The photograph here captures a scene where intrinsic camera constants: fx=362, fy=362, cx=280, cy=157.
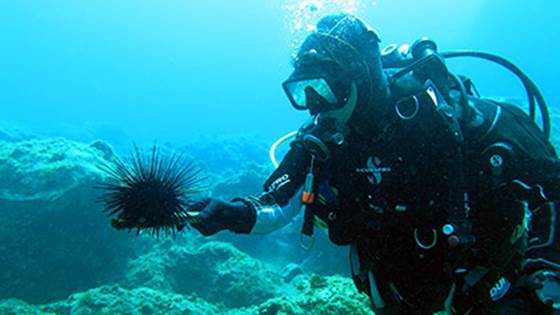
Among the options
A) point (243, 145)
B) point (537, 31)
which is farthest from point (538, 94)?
point (537, 31)

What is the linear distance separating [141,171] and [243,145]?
2618 cm

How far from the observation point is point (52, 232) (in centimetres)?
809

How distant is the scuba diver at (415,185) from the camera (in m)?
2.24

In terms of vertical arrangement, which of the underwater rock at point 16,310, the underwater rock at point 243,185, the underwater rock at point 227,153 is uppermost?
the underwater rock at point 227,153

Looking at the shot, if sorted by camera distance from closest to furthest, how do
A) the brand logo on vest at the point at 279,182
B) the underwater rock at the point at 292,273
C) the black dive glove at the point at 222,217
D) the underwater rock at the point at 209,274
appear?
the black dive glove at the point at 222,217 → the brand logo on vest at the point at 279,182 → the underwater rock at the point at 209,274 → the underwater rock at the point at 292,273

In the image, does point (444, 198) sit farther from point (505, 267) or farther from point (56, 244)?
point (56, 244)

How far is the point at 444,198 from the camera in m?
2.37

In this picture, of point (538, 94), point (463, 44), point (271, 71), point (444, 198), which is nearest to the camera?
point (444, 198)

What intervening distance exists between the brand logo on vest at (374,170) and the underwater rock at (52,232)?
7266 millimetres

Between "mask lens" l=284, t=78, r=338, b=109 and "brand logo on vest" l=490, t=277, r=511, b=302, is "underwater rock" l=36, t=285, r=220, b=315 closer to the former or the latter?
"mask lens" l=284, t=78, r=338, b=109

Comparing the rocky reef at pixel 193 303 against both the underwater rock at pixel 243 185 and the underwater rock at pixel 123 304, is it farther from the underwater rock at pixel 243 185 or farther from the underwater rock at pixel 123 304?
the underwater rock at pixel 243 185

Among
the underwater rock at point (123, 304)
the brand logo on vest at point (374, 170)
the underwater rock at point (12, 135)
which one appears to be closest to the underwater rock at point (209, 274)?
the underwater rock at point (123, 304)

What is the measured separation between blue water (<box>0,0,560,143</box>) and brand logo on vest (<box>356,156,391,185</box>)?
68.6 m

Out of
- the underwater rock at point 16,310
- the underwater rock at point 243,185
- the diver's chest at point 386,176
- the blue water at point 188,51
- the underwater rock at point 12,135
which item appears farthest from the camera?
the blue water at point 188,51
